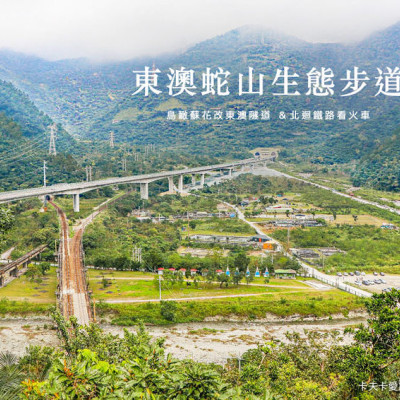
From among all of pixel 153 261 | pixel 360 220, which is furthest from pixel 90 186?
pixel 360 220

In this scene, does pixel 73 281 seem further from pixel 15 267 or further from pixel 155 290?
→ pixel 15 267

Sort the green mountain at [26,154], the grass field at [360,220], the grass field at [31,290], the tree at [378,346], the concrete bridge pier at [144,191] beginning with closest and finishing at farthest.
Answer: the tree at [378,346], the grass field at [31,290], the grass field at [360,220], the green mountain at [26,154], the concrete bridge pier at [144,191]

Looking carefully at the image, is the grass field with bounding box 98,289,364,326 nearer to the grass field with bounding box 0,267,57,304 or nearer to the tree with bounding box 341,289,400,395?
the grass field with bounding box 0,267,57,304

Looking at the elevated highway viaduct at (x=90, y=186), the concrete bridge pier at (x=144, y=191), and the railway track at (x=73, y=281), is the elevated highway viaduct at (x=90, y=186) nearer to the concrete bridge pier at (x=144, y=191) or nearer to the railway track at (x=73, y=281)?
the concrete bridge pier at (x=144, y=191)

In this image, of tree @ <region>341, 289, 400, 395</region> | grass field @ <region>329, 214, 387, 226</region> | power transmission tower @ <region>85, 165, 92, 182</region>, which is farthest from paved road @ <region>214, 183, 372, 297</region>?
power transmission tower @ <region>85, 165, 92, 182</region>

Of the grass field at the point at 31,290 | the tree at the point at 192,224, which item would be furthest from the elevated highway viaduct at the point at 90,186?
the tree at the point at 192,224

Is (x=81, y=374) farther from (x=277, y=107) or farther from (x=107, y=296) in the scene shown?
(x=277, y=107)

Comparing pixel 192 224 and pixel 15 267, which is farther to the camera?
pixel 192 224

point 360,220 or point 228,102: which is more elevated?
point 228,102
